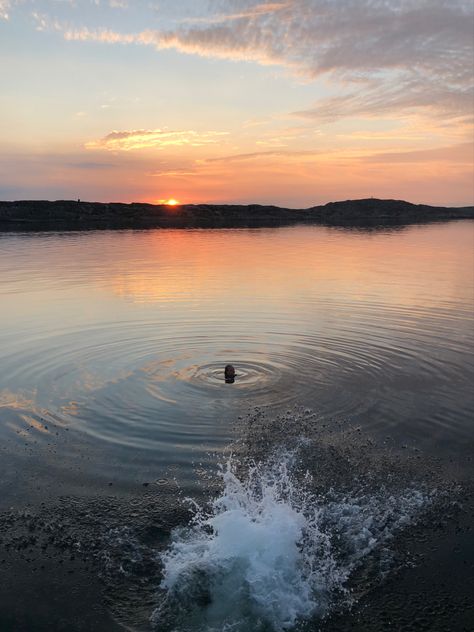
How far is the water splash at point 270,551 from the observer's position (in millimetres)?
8289

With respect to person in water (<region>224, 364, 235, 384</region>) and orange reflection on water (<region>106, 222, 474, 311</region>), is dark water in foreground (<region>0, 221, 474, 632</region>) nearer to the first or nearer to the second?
person in water (<region>224, 364, 235, 384</region>)

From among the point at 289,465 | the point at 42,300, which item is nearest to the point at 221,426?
the point at 289,465

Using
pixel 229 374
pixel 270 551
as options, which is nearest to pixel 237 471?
pixel 270 551

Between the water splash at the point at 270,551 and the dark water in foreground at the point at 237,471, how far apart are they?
0.03m

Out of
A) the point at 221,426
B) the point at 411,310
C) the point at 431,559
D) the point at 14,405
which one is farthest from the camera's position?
the point at 411,310

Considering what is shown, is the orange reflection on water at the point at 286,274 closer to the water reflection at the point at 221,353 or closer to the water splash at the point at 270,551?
the water reflection at the point at 221,353

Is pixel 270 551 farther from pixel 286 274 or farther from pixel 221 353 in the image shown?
pixel 286 274

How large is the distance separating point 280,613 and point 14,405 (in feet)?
35.7

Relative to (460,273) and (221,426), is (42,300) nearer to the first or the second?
(221,426)

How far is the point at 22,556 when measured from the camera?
31.1 ft

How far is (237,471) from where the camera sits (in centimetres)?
1235

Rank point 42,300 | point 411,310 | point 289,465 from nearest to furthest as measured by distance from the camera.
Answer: point 289,465
point 411,310
point 42,300

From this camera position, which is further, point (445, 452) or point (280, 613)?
point (445, 452)

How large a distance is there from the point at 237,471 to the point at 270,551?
9.90 ft
